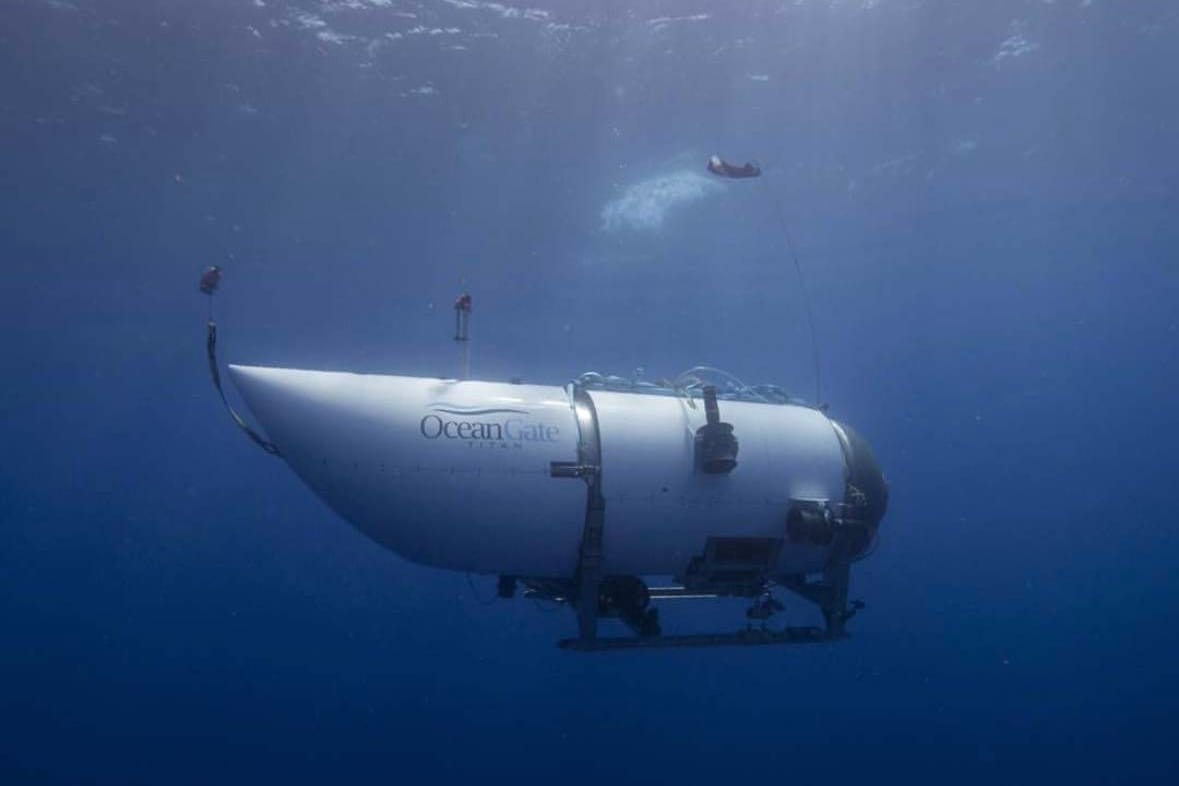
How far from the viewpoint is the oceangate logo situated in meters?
5.68

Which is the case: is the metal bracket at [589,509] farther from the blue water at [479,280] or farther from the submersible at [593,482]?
the blue water at [479,280]

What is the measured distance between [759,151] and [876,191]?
5.05 m

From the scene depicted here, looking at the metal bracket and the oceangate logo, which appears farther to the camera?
the metal bracket

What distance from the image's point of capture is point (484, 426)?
5.79 m

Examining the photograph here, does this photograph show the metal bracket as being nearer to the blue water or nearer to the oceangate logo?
the oceangate logo

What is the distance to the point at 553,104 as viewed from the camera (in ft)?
59.7

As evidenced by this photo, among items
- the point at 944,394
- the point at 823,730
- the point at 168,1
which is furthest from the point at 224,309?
the point at 944,394

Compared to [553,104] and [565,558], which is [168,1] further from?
[565,558]

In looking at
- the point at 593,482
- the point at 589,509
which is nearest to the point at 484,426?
the point at 593,482

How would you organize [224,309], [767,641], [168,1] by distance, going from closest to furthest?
[767,641], [168,1], [224,309]

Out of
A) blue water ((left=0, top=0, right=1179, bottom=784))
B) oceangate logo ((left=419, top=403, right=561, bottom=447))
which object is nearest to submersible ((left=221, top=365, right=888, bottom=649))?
oceangate logo ((left=419, top=403, right=561, bottom=447))

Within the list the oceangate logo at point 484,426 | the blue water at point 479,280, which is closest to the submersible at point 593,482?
the oceangate logo at point 484,426

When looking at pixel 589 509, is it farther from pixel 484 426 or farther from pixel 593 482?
pixel 484 426

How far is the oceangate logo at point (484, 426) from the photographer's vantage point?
18.6 ft
